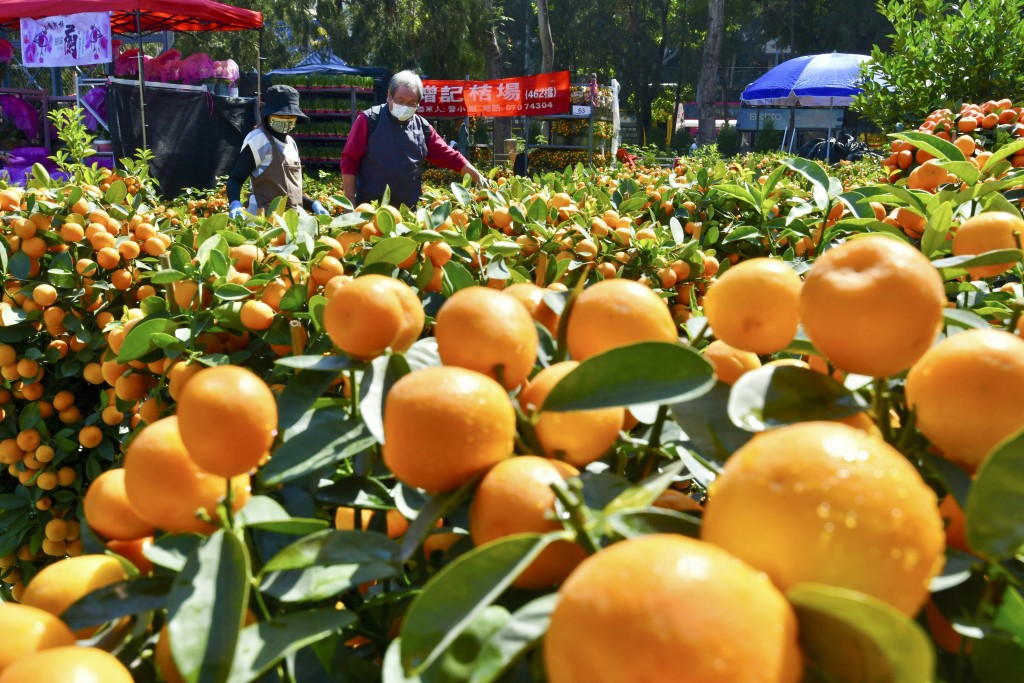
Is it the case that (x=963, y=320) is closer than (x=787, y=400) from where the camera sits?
No

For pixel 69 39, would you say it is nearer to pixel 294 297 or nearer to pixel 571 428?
pixel 294 297

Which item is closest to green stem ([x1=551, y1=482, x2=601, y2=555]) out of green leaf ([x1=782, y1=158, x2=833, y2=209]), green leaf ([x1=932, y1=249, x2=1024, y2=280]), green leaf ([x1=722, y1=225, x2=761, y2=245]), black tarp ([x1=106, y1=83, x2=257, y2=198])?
green leaf ([x1=932, y1=249, x2=1024, y2=280])

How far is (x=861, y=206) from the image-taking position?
1439 mm

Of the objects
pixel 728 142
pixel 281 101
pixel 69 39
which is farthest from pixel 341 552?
pixel 728 142

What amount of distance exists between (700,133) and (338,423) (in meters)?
18.5

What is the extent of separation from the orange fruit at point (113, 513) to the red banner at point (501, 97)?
34.9 ft

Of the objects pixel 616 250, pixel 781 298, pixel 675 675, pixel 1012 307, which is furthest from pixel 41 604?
pixel 616 250

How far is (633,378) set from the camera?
59 cm

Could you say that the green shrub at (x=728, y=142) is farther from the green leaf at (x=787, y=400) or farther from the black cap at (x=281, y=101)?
the green leaf at (x=787, y=400)

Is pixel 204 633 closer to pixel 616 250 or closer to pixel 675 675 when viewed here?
pixel 675 675

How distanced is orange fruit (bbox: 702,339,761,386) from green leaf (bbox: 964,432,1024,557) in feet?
0.76

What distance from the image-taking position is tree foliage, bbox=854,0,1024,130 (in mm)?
3250

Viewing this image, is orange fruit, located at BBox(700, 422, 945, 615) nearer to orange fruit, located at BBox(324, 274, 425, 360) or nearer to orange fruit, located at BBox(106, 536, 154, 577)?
orange fruit, located at BBox(324, 274, 425, 360)

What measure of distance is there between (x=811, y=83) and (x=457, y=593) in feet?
55.8
